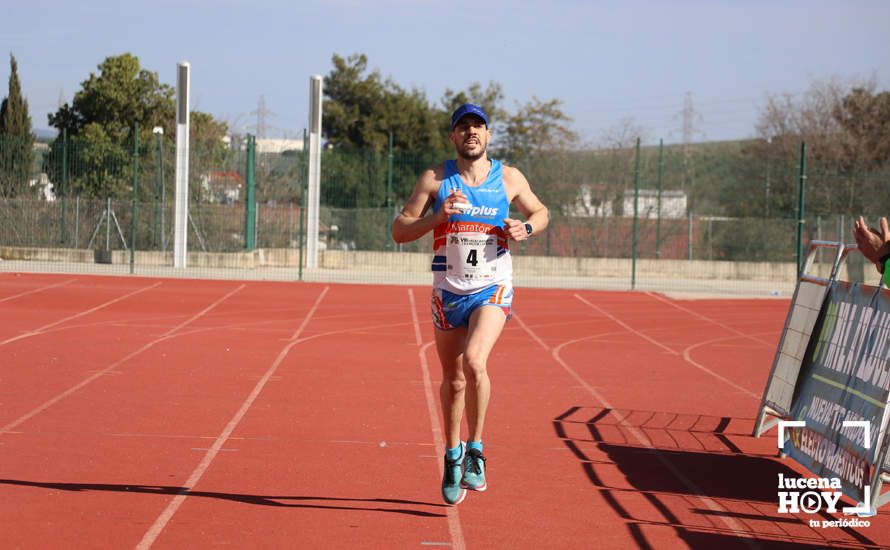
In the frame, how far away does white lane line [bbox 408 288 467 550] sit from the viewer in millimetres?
5434

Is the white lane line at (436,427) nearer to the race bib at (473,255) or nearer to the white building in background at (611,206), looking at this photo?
the race bib at (473,255)

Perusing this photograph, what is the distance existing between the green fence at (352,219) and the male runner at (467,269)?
18659 mm

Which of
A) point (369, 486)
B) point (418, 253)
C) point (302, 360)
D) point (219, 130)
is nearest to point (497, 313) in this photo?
point (369, 486)

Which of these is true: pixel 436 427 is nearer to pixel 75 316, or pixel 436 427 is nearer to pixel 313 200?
pixel 75 316

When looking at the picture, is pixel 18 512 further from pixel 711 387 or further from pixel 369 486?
pixel 711 387

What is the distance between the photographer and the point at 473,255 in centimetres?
595

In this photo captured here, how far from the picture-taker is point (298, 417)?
28.8 feet

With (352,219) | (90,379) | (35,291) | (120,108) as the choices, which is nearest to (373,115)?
(120,108)

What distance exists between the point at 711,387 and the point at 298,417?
4545 millimetres

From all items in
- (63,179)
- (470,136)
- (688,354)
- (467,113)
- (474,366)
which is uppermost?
(63,179)

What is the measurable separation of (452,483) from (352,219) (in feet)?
75.9

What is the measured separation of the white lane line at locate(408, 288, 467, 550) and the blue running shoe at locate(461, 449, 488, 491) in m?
0.16

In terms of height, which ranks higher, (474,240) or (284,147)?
(284,147)

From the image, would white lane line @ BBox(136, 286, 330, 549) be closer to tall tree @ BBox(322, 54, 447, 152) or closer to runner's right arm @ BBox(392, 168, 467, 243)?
runner's right arm @ BBox(392, 168, 467, 243)
